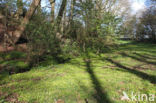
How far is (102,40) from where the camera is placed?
33.7 feet

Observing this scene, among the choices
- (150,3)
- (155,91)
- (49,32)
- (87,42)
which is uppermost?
(150,3)

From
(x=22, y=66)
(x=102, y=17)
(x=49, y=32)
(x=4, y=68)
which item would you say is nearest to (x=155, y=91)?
(x=49, y=32)

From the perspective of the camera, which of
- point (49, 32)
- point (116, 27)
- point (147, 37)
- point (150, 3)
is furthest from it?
point (147, 37)

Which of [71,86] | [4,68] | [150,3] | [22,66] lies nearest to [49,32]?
[22,66]

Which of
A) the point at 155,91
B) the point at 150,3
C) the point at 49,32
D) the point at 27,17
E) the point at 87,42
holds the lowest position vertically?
the point at 155,91

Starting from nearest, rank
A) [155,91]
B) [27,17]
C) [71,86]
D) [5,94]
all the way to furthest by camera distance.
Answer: [5,94]
[155,91]
[71,86]
[27,17]

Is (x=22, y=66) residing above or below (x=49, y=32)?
below

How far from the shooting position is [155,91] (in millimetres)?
3402

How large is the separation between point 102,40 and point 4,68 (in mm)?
7727

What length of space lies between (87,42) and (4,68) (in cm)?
704

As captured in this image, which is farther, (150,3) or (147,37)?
(147,37)

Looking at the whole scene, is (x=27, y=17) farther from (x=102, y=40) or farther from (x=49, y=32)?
(x=102, y=40)

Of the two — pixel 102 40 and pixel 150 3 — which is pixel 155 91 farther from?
pixel 150 3

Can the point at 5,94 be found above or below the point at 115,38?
below
